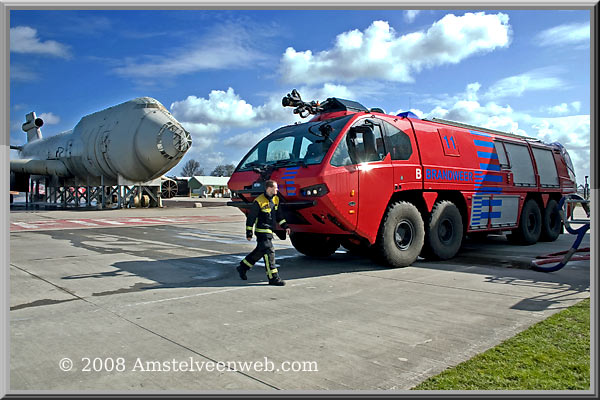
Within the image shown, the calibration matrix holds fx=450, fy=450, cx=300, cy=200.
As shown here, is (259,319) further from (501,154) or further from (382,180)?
(501,154)

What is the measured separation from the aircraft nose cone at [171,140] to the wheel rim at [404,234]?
19.7 m

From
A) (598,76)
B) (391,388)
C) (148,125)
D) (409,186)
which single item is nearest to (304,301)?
(391,388)

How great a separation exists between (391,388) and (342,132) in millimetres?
4827

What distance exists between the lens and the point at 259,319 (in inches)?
184

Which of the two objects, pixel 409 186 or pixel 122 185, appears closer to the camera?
pixel 409 186

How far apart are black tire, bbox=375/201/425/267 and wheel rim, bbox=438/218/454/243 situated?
80 centimetres

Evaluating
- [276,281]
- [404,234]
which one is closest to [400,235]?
[404,234]

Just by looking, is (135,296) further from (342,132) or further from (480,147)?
(480,147)

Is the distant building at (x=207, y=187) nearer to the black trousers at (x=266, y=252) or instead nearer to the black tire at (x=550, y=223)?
the black tire at (x=550, y=223)

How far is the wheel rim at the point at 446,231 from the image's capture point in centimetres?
884

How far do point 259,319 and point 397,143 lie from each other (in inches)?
177

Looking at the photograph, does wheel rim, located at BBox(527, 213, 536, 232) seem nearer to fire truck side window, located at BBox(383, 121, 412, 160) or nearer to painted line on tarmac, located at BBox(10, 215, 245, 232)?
fire truck side window, located at BBox(383, 121, 412, 160)

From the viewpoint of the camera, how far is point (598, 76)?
273 cm

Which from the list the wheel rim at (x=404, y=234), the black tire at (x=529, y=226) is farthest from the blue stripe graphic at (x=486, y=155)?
the wheel rim at (x=404, y=234)
